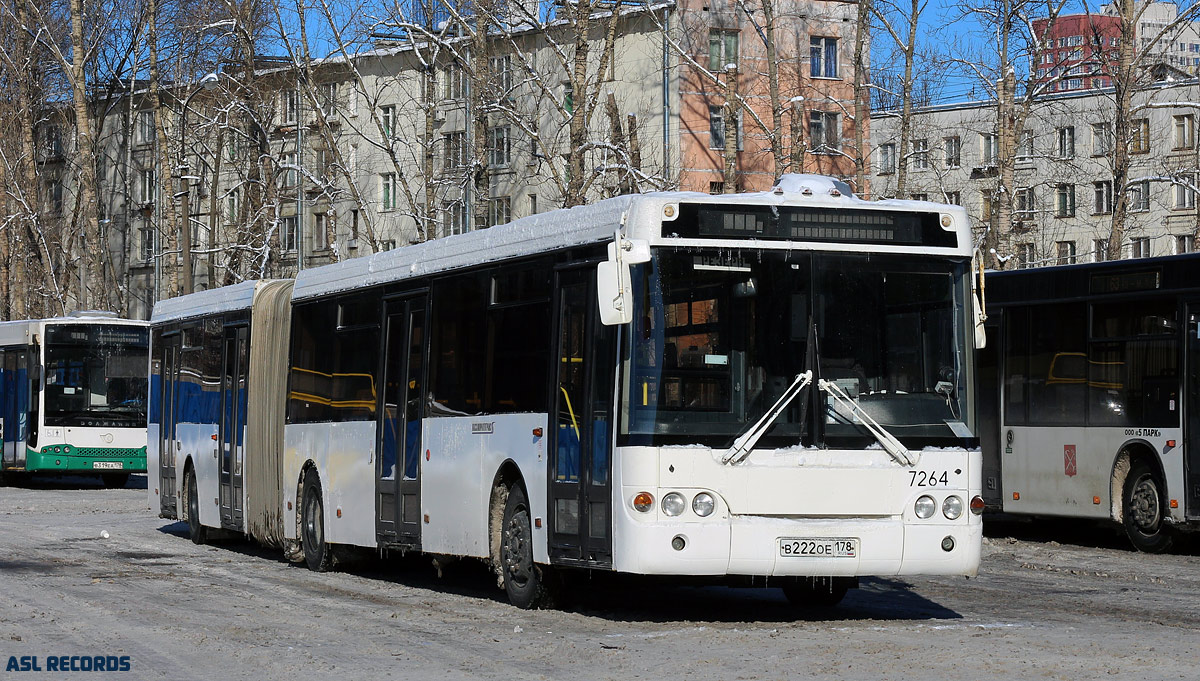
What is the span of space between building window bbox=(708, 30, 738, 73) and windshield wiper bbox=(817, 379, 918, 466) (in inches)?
2138

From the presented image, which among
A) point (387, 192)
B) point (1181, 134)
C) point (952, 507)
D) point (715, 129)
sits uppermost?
point (1181, 134)

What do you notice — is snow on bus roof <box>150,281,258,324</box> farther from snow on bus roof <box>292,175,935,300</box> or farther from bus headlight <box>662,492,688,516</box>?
bus headlight <box>662,492,688,516</box>

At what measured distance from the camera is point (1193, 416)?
19500 millimetres

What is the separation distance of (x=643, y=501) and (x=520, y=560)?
1966mm

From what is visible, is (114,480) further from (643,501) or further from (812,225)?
(812,225)

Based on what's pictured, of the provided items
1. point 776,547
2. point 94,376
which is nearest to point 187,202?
point 94,376

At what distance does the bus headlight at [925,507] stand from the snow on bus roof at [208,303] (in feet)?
31.7

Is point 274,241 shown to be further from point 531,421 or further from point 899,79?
point 531,421

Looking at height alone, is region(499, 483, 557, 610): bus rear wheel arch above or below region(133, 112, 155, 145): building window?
below

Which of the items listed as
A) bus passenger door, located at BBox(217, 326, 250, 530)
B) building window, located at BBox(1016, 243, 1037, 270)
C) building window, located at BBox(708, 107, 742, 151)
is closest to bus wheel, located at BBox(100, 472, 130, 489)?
building window, located at BBox(1016, 243, 1037, 270)

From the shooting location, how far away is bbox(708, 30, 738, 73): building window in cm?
6681

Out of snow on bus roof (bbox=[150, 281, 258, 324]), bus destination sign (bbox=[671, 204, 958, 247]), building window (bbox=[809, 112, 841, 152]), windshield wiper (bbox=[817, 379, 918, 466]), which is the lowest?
windshield wiper (bbox=[817, 379, 918, 466])

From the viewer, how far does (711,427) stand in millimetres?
12367

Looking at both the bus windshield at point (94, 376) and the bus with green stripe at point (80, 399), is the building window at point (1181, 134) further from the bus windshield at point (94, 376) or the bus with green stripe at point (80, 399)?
the bus with green stripe at point (80, 399)
